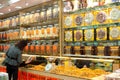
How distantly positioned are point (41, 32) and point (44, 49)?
1.42 ft

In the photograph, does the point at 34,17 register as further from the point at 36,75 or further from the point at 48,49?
the point at 36,75

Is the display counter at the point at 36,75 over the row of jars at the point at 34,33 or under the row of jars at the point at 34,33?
under

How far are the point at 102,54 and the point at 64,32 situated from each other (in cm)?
100

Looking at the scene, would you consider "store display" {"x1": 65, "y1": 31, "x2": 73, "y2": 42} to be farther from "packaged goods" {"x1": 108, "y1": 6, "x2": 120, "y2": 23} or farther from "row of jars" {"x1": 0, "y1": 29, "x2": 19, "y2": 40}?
"row of jars" {"x1": 0, "y1": 29, "x2": 19, "y2": 40}

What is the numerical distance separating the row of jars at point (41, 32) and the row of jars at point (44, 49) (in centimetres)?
20

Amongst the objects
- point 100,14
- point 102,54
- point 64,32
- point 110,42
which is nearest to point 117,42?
point 110,42

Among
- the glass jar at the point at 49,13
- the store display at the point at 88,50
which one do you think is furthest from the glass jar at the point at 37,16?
the store display at the point at 88,50

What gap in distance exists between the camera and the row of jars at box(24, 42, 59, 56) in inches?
162

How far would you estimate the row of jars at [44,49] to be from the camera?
4117mm

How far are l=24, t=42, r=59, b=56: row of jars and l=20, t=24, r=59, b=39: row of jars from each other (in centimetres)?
20

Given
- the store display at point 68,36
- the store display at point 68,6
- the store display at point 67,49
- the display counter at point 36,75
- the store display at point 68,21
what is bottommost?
the display counter at point 36,75

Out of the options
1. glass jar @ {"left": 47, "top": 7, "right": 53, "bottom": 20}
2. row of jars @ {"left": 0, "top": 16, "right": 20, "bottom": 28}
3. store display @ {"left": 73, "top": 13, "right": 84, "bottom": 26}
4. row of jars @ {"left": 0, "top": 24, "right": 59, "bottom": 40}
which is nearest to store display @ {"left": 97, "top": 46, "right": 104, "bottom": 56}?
store display @ {"left": 73, "top": 13, "right": 84, "bottom": 26}

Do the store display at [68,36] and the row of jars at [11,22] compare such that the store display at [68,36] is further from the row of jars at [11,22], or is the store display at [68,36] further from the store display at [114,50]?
the row of jars at [11,22]

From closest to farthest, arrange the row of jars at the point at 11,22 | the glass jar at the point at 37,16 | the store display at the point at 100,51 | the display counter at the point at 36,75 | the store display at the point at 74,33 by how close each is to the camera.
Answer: the display counter at the point at 36,75
the store display at the point at 74,33
the store display at the point at 100,51
the glass jar at the point at 37,16
the row of jars at the point at 11,22
